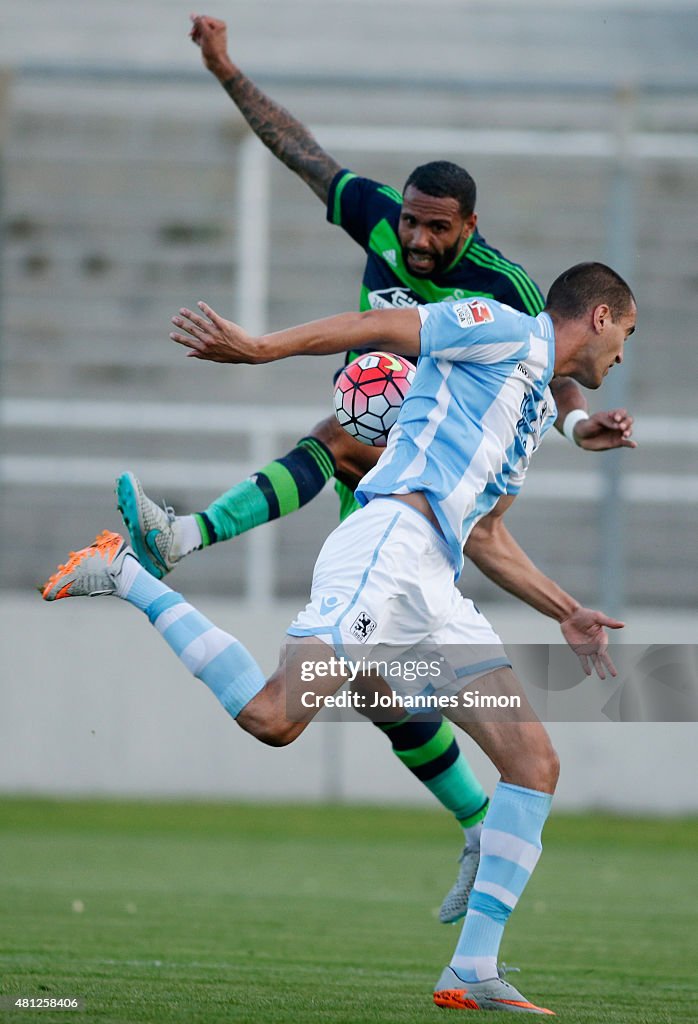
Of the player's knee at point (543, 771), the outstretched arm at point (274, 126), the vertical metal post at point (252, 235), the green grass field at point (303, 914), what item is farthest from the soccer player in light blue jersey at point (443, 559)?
the vertical metal post at point (252, 235)

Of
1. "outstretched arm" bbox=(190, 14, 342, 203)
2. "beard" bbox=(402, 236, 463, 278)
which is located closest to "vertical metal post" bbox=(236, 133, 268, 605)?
"outstretched arm" bbox=(190, 14, 342, 203)

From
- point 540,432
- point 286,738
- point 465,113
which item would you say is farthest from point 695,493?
point 286,738

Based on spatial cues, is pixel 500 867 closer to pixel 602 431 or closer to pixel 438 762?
pixel 438 762

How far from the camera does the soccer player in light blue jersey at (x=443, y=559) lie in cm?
441

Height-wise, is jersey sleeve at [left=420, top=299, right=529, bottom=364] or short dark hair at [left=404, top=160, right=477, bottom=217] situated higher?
short dark hair at [left=404, top=160, right=477, bottom=217]

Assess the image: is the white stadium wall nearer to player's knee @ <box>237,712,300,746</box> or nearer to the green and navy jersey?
the green and navy jersey

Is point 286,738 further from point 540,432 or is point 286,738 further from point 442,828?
point 442,828

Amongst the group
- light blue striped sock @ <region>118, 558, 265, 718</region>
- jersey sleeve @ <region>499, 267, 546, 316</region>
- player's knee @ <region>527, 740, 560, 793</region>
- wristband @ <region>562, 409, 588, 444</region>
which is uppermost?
jersey sleeve @ <region>499, 267, 546, 316</region>

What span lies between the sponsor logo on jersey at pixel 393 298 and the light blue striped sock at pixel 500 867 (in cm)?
184

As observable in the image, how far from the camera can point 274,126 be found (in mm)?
6066

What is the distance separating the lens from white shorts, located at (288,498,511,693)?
441 centimetres

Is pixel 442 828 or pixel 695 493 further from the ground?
pixel 695 493

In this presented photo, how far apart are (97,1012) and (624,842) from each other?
6.11m

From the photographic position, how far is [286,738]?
441 centimetres
